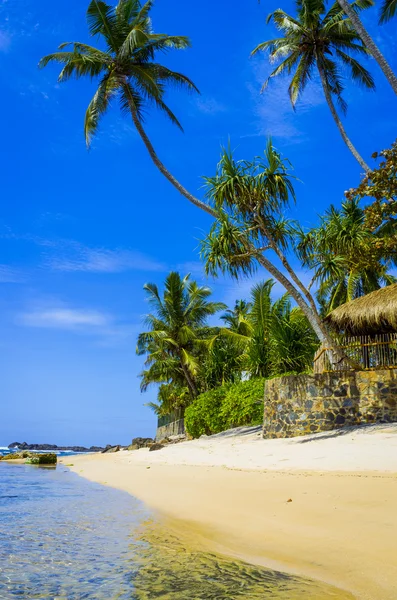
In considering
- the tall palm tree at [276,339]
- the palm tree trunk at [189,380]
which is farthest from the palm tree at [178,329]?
the tall palm tree at [276,339]

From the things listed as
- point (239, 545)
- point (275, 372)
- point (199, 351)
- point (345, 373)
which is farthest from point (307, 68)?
point (239, 545)

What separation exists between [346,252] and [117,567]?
16.1 meters

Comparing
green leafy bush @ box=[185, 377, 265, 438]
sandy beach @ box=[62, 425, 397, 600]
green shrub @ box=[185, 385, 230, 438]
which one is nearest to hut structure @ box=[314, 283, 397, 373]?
green leafy bush @ box=[185, 377, 265, 438]

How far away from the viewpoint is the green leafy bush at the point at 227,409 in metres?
17.1

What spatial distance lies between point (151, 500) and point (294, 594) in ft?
14.3

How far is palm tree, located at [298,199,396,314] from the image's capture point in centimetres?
Result: 1554

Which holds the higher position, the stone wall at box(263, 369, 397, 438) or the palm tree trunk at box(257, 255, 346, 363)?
the palm tree trunk at box(257, 255, 346, 363)

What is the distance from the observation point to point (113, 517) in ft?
17.8

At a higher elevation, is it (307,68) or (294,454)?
(307,68)

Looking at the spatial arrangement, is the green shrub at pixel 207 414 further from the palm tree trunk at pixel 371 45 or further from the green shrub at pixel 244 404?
the palm tree trunk at pixel 371 45

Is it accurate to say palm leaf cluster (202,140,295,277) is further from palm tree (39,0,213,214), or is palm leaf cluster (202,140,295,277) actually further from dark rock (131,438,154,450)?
dark rock (131,438,154,450)

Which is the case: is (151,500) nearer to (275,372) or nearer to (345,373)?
(345,373)

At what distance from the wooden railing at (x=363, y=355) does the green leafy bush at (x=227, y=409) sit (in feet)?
10.2

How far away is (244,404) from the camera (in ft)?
57.5
